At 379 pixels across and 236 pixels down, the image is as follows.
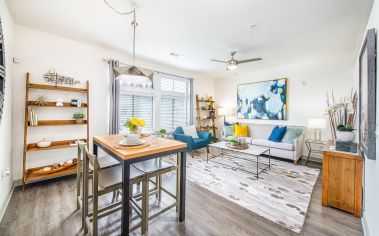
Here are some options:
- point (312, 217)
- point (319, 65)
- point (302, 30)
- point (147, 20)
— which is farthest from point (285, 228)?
point (319, 65)

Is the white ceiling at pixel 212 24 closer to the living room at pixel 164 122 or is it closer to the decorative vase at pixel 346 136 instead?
the living room at pixel 164 122

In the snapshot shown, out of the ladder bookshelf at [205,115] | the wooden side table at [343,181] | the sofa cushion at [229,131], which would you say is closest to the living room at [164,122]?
the wooden side table at [343,181]

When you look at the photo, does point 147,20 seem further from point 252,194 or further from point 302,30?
point 252,194

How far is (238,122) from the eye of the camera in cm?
552

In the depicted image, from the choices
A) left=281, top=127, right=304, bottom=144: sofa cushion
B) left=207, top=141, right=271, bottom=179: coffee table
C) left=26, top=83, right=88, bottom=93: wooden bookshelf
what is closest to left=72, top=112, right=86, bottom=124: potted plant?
left=26, top=83, right=88, bottom=93: wooden bookshelf

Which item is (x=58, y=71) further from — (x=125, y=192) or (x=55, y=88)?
(x=125, y=192)

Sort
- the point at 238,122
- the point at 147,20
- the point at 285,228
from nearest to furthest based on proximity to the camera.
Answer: the point at 285,228, the point at 147,20, the point at 238,122

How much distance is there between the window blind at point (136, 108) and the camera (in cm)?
388

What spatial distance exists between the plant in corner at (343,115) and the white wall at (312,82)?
160 millimetres

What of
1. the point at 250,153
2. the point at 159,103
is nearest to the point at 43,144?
the point at 159,103

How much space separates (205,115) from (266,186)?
364 centimetres

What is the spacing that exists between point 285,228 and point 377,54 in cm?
185

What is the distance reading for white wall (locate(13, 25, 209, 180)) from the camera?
258 cm

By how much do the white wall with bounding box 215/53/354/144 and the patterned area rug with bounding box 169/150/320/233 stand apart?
148cm
